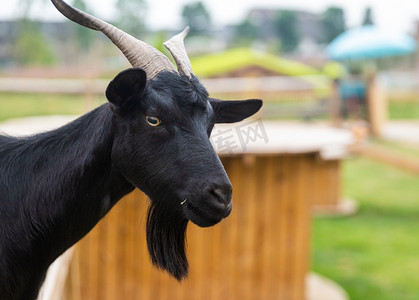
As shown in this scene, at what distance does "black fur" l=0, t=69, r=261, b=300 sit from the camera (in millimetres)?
1583

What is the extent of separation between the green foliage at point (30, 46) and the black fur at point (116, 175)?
22447 millimetres

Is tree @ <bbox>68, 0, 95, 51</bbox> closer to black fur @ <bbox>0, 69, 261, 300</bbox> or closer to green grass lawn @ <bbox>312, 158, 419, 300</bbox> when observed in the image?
green grass lawn @ <bbox>312, 158, 419, 300</bbox>

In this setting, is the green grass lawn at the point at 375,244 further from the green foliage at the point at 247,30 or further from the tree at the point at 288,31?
the tree at the point at 288,31

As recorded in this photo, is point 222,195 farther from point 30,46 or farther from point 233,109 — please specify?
point 30,46

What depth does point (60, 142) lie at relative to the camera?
1.76 m

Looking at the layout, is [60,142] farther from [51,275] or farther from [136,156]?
[51,275]

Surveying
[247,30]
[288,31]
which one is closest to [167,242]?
[247,30]

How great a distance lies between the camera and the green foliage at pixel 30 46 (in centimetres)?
2259

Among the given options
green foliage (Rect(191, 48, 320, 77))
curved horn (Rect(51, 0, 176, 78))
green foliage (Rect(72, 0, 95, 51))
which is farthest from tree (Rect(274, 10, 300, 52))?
curved horn (Rect(51, 0, 176, 78))

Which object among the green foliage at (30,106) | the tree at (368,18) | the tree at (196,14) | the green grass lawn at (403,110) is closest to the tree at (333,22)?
the tree at (368,18)

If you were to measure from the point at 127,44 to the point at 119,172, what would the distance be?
1.41ft

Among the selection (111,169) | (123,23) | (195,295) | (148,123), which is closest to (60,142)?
(111,169)

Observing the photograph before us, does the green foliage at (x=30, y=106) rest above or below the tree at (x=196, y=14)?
below

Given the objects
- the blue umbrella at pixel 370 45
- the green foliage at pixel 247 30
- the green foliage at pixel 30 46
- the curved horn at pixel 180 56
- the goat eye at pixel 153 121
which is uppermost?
the green foliage at pixel 247 30
